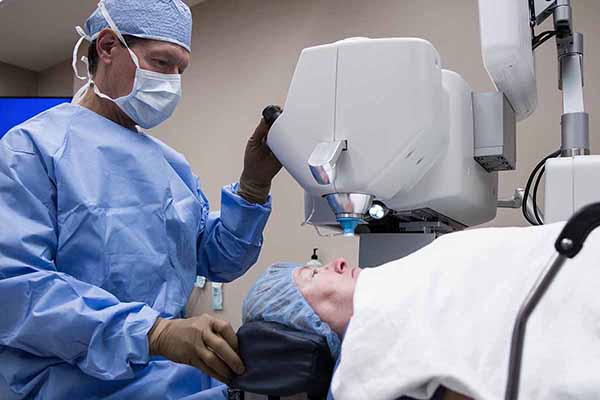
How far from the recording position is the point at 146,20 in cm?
126

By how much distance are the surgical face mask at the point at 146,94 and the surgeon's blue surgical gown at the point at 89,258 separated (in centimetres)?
6

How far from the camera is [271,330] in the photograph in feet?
2.41

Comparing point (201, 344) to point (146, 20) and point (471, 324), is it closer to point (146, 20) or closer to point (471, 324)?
point (471, 324)

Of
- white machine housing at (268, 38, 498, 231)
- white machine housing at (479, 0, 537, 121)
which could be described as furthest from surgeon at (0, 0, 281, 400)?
white machine housing at (479, 0, 537, 121)

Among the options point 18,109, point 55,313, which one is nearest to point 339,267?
point 55,313

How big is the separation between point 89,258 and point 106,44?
1.57 ft

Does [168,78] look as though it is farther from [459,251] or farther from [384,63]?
[459,251]

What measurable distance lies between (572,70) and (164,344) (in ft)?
2.77

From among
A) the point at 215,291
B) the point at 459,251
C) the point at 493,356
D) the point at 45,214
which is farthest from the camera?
the point at 215,291

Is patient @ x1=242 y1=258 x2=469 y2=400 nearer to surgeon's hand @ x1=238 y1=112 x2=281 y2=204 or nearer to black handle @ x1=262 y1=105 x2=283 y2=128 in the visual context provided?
black handle @ x1=262 y1=105 x2=283 y2=128

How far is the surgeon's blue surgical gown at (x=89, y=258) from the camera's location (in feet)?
3.15

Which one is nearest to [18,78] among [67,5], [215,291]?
[67,5]

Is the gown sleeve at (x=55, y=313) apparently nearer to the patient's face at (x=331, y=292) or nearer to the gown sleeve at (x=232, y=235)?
the patient's face at (x=331, y=292)

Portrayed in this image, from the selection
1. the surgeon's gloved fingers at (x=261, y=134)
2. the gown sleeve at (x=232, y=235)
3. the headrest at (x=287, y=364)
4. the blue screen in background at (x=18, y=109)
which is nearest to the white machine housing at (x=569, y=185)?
the headrest at (x=287, y=364)
